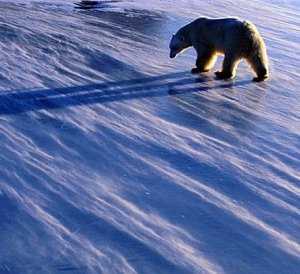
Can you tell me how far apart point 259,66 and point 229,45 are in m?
0.49

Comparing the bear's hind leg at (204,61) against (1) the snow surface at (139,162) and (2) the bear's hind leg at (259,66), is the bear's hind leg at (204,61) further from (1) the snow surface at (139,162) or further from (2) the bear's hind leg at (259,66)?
(2) the bear's hind leg at (259,66)

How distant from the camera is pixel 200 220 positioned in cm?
395

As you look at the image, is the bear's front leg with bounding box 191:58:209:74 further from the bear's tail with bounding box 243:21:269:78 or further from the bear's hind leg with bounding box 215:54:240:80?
the bear's tail with bounding box 243:21:269:78

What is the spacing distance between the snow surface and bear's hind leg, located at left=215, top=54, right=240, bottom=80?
13 centimetres

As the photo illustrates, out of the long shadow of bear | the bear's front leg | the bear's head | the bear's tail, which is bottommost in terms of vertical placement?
the long shadow of bear

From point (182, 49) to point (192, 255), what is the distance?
603 centimetres

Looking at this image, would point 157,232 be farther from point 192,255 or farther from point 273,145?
point 273,145

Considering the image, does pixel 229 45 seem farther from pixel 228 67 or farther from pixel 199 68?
pixel 199 68

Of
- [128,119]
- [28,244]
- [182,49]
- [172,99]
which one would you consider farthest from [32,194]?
[182,49]

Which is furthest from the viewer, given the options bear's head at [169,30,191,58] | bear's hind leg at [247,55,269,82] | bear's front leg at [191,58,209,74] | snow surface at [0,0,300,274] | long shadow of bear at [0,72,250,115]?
bear's head at [169,30,191,58]

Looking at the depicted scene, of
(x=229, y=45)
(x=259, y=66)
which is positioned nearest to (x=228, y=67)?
(x=229, y=45)

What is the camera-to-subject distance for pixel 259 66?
805 centimetres

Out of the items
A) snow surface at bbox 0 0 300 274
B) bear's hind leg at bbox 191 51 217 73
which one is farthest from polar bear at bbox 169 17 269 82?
snow surface at bbox 0 0 300 274

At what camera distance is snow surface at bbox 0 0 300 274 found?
3492 millimetres
